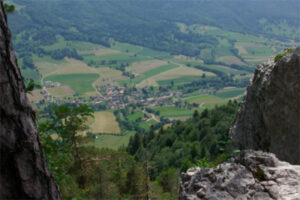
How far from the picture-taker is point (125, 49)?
19625 cm

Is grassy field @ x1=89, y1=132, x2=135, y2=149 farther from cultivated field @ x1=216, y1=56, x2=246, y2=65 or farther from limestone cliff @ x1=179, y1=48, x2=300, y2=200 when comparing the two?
cultivated field @ x1=216, y1=56, x2=246, y2=65

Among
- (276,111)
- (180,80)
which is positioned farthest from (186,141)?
(180,80)

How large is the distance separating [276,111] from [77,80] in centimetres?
12558

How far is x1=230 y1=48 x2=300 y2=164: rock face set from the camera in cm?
743

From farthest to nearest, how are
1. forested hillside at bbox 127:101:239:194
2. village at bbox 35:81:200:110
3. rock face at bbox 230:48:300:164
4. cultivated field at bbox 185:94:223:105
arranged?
cultivated field at bbox 185:94:223:105
village at bbox 35:81:200:110
forested hillside at bbox 127:101:239:194
rock face at bbox 230:48:300:164

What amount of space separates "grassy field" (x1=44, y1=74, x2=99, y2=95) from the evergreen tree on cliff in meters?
112

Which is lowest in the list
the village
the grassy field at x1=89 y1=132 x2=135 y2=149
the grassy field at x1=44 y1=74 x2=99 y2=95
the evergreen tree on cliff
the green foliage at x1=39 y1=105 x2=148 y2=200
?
the grassy field at x1=89 y1=132 x2=135 y2=149


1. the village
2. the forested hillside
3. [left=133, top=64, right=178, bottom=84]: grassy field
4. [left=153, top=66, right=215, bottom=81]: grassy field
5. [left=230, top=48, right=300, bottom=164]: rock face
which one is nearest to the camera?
[left=230, top=48, right=300, bottom=164]: rock face

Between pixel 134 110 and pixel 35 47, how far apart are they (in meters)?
109

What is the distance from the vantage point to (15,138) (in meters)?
2.24

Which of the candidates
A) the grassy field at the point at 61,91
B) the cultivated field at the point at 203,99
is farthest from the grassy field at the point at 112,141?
the grassy field at the point at 61,91

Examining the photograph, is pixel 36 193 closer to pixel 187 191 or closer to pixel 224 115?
pixel 187 191

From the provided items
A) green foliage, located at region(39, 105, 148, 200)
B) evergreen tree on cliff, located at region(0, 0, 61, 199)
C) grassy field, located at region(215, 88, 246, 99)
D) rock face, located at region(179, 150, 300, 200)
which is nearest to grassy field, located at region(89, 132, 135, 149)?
green foliage, located at region(39, 105, 148, 200)

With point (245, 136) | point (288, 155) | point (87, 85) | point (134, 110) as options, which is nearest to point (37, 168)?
point (288, 155)
